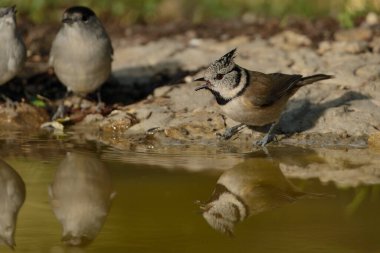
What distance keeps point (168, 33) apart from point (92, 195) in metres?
6.00

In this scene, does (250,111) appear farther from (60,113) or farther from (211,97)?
(60,113)

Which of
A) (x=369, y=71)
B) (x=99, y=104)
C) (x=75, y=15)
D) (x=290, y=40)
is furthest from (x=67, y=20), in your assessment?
(x=369, y=71)

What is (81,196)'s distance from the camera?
6195 millimetres

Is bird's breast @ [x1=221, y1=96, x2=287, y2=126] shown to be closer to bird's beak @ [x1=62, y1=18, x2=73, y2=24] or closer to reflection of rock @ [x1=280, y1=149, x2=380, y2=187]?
reflection of rock @ [x1=280, y1=149, x2=380, y2=187]

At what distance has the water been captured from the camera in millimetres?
5168

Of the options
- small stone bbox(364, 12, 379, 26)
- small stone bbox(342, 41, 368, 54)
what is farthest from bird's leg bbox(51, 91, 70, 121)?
small stone bbox(364, 12, 379, 26)

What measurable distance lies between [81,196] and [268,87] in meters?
2.64

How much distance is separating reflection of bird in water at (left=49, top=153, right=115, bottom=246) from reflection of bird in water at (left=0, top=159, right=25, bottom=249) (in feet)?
0.73

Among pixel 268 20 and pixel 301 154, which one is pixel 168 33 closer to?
pixel 268 20

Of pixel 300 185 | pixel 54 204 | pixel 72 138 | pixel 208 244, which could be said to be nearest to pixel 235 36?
pixel 72 138

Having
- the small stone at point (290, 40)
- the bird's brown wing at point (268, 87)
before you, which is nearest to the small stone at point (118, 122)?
the bird's brown wing at point (268, 87)

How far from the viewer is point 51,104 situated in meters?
10.1

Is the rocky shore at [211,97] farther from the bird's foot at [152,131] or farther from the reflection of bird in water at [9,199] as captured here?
the reflection of bird in water at [9,199]

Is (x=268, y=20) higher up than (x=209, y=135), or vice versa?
(x=268, y=20)
